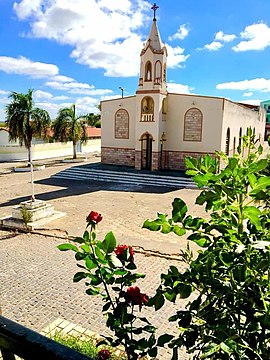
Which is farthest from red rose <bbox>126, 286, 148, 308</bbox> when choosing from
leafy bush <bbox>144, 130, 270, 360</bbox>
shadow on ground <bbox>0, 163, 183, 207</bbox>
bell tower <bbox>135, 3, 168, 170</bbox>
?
bell tower <bbox>135, 3, 168, 170</bbox>

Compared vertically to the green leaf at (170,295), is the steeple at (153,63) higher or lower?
higher

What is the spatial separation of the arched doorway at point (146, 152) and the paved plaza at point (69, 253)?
15.6ft

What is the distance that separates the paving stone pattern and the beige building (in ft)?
40.7

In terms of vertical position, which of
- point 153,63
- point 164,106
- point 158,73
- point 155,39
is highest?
point 155,39

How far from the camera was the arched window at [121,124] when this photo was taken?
854 inches

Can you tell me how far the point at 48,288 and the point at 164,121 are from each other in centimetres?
1567

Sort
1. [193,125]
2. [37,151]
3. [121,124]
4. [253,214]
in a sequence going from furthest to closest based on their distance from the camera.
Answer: [37,151]
[121,124]
[193,125]
[253,214]

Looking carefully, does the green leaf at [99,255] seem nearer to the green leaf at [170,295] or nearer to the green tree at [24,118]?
the green leaf at [170,295]

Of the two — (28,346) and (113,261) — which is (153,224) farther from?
(28,346)

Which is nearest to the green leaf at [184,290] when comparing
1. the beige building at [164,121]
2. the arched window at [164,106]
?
the beige building at [164,121]

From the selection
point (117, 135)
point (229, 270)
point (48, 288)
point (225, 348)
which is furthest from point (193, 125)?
point (225, 348)

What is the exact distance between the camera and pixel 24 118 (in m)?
21.0

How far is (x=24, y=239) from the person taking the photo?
360 inches

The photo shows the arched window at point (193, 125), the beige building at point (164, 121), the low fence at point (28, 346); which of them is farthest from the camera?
the arched window at point (193, 125)
